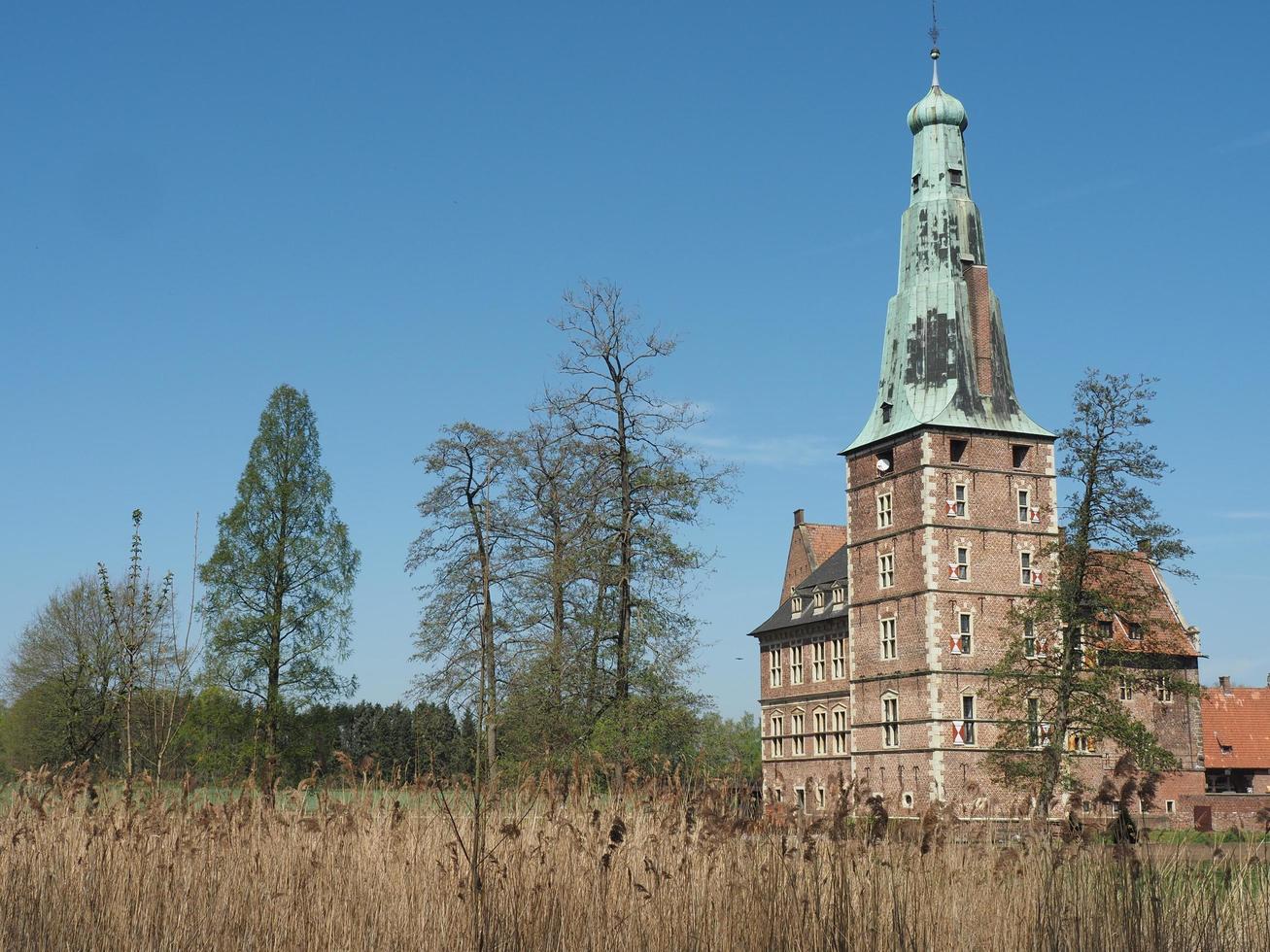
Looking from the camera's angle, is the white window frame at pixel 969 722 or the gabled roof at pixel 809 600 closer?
the white window frame at pixel 969 722

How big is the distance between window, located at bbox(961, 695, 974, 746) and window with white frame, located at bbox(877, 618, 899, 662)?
3064 mm

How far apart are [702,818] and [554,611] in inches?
803

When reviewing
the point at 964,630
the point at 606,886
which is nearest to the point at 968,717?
the point at 964,630

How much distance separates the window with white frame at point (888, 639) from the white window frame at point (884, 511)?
3348 mm

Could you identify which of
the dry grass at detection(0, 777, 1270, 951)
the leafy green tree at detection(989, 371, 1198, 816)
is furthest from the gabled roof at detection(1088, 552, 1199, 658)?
the dry grass at detection(0, 777, 1270, 951)

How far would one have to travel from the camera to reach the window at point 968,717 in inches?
1756

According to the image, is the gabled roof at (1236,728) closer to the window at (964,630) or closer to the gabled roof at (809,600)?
the window at (964,630)

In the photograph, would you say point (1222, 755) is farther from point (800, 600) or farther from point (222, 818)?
point (222, 818)

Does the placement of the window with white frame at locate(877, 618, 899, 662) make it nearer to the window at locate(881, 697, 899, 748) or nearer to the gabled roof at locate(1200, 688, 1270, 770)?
the window at locate(881, 697, 899, 748)

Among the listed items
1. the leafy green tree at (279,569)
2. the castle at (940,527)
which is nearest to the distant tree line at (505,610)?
the leafy green tree at (279,569)

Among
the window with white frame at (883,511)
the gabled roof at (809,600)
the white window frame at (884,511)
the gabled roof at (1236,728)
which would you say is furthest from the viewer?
the gabled roof at (809,600)

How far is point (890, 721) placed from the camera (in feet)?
153

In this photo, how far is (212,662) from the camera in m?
32.7

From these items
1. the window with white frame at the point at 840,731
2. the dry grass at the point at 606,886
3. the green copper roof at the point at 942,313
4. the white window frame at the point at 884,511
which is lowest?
the dry grass at the point at 606,886
